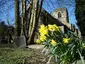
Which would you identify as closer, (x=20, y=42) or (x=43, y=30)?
(x=43, y=30)

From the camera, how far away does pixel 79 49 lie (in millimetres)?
6320

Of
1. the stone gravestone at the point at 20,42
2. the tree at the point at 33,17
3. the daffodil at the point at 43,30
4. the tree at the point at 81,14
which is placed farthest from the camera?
the tree at the point at 81,14

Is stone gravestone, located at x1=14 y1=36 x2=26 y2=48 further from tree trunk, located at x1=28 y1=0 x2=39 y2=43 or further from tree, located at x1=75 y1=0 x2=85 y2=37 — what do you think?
tree, located at x1=75 y1=0 x2=85 y2=37

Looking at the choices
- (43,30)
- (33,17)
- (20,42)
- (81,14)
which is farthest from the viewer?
(81,14)

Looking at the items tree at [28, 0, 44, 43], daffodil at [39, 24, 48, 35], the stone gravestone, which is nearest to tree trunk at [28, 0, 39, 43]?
tree at [28, 0, 44, 43]

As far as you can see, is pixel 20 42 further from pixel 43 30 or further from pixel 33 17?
pixel 43 30

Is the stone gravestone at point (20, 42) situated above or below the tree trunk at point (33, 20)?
below

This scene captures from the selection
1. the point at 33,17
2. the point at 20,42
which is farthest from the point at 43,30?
the point at 33,17

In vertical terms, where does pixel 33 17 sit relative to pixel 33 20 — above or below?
above

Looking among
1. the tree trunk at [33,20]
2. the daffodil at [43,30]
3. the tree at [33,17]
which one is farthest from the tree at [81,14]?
the daffodil at [43,30]

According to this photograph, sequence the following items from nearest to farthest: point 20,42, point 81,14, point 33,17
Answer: point 20,42 → point 33,17 → point 81,14

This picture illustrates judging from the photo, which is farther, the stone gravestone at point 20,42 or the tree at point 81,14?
the tree at point 81,14

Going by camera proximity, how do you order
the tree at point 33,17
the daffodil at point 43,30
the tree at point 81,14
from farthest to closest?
the tree at point 81,14
the tree at point 33,17
the daffodil at point 43,30

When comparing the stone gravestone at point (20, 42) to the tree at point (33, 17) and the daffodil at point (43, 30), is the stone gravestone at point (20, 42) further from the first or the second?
the daffodil at point (43, 30)
